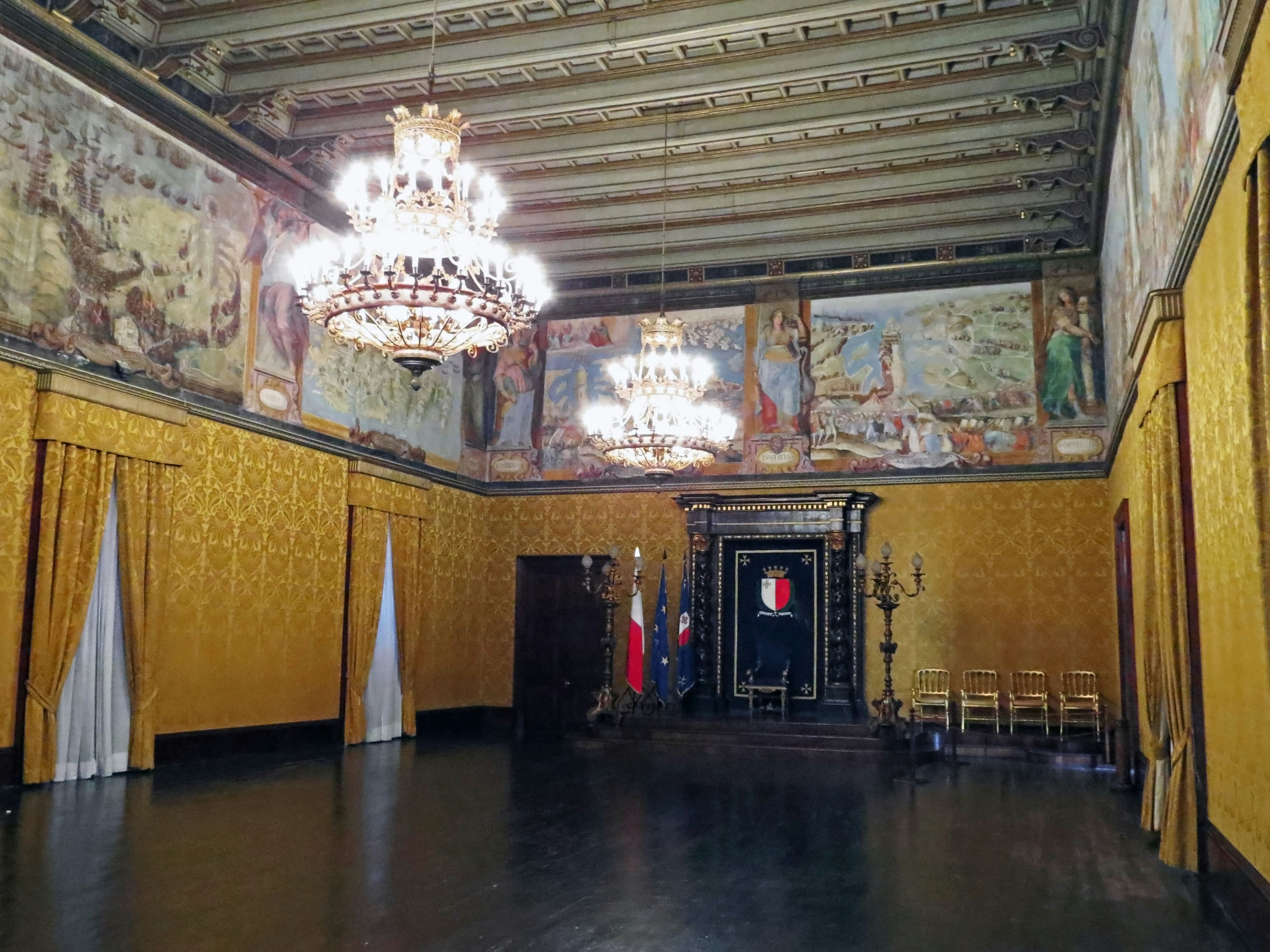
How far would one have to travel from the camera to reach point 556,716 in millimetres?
17609

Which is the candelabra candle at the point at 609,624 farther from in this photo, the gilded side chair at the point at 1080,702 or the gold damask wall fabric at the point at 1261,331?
the gold damask wall fabric at the point at 1261,331

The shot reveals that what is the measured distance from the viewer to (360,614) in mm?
14391

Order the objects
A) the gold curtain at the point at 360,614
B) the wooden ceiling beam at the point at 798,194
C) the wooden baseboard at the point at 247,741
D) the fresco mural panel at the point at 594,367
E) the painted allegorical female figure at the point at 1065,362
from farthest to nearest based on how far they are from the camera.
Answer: the fresco mural panel at the point at 594,367 → the painted allegorical female figure at the point at 1065,362 → the gold curtain at the point at 360,614 → the wooden ceiling beam at the point at 798,194 → the wooden baseboard at the point at 247,741

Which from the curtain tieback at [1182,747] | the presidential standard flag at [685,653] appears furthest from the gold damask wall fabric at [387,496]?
the curtain tieback at [1182,747]

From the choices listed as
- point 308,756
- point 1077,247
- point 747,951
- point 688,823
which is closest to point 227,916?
point 747,951

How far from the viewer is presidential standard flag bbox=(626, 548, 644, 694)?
16.4 meters

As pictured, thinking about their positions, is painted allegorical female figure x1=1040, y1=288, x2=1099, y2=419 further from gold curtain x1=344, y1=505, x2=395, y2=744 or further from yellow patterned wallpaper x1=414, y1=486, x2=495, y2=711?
gold curtain x1=344, y1=505, x2=395, y2=744

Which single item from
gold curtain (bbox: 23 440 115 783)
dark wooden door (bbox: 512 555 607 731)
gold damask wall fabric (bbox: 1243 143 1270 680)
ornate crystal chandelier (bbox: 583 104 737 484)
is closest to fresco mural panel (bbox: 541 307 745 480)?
dark wooden door (bbox: 512 555 607 731)

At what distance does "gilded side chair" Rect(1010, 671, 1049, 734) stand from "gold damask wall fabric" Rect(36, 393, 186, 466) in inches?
448

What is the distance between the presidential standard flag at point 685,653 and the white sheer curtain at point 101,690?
8139 millimetres

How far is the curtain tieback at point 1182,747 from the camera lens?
6.88 meters

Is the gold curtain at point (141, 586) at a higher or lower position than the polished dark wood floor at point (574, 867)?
higher

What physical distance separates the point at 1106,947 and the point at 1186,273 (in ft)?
13.7

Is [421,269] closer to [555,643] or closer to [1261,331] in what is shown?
[1261,331]
